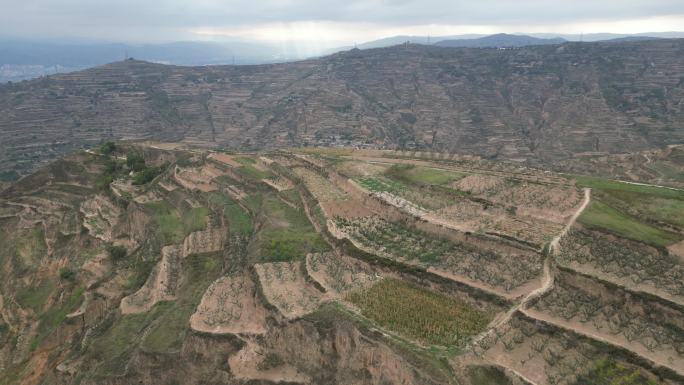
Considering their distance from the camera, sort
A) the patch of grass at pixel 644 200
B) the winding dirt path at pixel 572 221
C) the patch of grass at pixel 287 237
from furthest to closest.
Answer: the patch of grass at pixel 287 237, the patch of grass at pixel 644 200, the winding dirt path at pixel 572 221

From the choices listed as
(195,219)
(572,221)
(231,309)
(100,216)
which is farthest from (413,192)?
(100,216)

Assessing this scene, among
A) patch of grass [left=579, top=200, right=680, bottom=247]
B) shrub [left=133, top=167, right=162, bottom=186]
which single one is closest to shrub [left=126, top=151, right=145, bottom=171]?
shrub [left=133, top=167, right=162, bottom=186]

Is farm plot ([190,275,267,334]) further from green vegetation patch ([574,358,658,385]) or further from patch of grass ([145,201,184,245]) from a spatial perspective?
green vegetation patch ([574,358,658,385])

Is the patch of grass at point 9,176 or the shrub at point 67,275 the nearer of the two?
the shrub at point 67,275

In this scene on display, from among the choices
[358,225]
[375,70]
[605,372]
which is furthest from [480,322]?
[375,70]

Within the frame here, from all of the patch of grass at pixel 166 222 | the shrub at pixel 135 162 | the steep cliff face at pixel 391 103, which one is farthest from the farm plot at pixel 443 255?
the steep cliff face at pixel 391 103

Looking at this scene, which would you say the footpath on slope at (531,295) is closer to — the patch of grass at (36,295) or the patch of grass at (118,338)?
the patch of grass at (118,338)

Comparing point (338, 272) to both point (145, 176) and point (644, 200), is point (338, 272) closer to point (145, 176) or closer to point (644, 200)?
point (644, 200)
